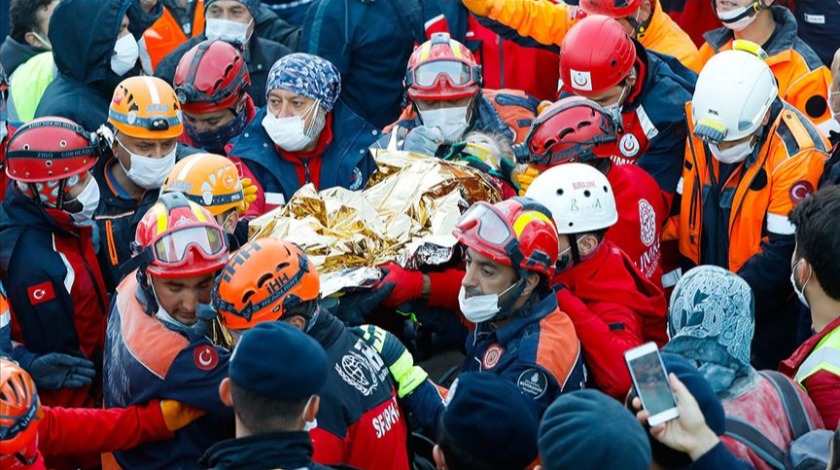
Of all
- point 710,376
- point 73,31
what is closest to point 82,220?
point 73,31

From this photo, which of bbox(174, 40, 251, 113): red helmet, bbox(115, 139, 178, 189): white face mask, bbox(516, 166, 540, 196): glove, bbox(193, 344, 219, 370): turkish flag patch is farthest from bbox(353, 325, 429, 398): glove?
bbox(174, 40, 251, 113): red helmet

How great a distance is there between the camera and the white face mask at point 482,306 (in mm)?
5184

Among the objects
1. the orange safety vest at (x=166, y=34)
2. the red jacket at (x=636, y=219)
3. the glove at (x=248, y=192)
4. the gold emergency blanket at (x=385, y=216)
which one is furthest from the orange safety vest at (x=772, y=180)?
the orange safety vest at (x=166, y=34)

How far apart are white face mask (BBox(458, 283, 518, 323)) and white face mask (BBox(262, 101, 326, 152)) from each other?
2.18 meters

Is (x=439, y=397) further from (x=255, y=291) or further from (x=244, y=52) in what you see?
(x=244, y=52)

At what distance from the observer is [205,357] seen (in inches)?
192

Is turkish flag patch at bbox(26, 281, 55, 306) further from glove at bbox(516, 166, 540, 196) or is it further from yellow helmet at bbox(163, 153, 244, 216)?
glove at bbox(516, 166, 540, 196)

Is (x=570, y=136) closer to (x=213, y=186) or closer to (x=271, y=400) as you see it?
(x=213, y=186)

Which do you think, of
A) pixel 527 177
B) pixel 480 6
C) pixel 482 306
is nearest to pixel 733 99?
pixel 527 177

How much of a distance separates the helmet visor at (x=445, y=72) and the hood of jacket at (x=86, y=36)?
202cm

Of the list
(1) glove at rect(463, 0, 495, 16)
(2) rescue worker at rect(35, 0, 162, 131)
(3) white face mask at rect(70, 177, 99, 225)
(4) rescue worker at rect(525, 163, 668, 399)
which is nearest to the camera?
(4) rescue worker at rect(525, 163, 668, 399)

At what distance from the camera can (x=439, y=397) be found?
203 inches

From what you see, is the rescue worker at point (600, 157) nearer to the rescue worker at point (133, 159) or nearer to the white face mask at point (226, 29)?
the rescue worker at point (133, 159)

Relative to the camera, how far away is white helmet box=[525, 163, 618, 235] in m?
5.59
